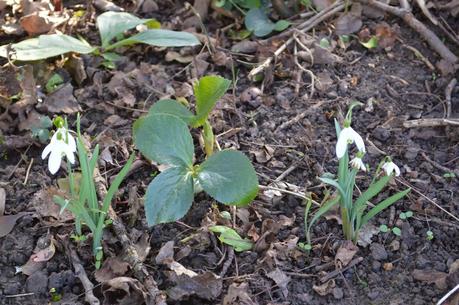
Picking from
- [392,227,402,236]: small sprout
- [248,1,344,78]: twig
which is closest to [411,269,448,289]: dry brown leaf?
[392,227,402,236]: small sprout

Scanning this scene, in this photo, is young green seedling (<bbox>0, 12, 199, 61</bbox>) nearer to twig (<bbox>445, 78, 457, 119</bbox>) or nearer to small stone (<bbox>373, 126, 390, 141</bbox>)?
small stone (<bbox>373, 126, 390, 141</bbox>)

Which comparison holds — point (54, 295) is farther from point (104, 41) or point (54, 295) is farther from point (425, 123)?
point (425, 123)

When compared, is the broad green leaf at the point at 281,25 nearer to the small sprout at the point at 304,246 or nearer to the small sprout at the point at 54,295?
the small sprout at the point at 304,246

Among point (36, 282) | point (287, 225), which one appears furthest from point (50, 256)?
point (287, 225)

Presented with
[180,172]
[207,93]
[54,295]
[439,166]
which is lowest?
[54,295]

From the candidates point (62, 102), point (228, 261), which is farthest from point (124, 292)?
point (62, 102)

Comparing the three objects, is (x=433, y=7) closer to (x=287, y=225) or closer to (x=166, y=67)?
(x=166, y=67)
